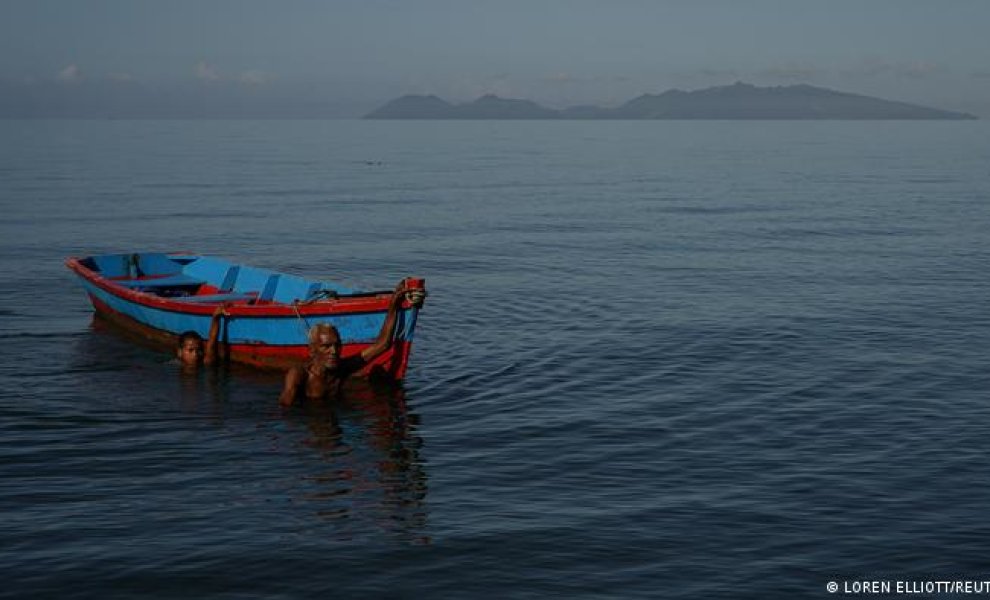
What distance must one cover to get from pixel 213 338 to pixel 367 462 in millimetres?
7062

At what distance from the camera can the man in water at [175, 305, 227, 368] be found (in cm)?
2438

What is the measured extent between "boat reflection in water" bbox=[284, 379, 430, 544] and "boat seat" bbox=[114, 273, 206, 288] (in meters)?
9.16

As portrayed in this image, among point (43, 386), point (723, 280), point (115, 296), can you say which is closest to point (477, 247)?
point (723, 280)

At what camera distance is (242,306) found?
2398 centimetres

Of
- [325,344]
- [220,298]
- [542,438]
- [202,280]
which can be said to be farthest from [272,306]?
[202,280]

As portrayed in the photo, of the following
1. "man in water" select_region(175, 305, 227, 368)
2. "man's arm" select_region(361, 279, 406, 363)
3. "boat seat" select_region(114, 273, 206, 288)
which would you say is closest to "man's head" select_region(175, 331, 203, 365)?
"man in water" select_region(175, 305, 227, 368)

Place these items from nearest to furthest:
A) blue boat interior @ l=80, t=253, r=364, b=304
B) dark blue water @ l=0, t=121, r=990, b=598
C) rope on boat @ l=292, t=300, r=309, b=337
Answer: dark blue water @ l=0, t=121, r=990, b=598 < rope on boat @ l=292, t=300, r=309, b=337 < blue boat interior @ l=80, t=253, r=364, b=304

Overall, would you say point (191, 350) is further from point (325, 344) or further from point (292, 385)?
point (325, 344)

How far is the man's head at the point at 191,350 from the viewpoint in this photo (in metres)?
24.4

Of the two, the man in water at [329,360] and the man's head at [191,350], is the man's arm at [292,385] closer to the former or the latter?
the man in water at [329,360]

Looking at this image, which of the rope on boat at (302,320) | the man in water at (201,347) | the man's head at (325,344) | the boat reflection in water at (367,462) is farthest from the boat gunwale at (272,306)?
the boat reflection in water at (367,462)

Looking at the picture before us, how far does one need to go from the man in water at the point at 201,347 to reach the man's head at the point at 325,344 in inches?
143

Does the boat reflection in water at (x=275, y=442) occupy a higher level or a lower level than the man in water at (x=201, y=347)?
lower

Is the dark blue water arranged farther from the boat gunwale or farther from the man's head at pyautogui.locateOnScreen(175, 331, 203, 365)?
the boat gunwale
